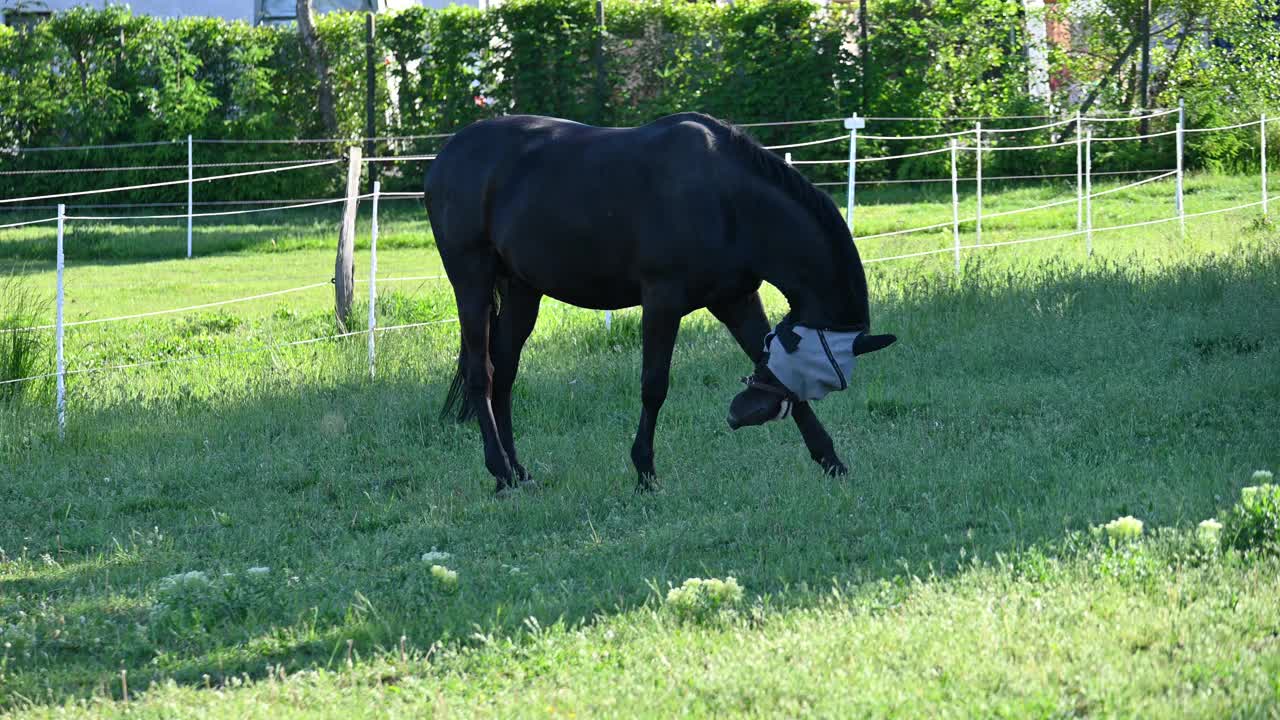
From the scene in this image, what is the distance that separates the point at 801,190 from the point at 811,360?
2.66 ft

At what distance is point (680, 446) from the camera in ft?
24.7

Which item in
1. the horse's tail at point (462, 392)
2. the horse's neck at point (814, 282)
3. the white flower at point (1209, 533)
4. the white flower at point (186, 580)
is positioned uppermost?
the horse's neck at point (814, 282)

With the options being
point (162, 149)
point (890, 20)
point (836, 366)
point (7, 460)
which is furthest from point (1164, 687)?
point (162, 149)

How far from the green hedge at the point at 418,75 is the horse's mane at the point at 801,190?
1375 cm

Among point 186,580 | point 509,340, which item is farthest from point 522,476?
point 186,580

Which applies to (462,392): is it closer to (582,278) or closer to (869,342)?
(582,278)

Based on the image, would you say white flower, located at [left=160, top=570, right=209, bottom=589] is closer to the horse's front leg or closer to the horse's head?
the horse's front leg

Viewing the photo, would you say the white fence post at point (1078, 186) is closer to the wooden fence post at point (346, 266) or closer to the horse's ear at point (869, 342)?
the wooden fence post at point (346, 266)

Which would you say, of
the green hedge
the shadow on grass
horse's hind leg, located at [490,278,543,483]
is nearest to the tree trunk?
the green hedge

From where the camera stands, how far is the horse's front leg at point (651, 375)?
21.6 feet

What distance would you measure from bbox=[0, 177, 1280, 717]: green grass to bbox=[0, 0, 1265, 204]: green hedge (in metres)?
9.43

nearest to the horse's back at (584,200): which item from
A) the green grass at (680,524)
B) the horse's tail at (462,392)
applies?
the horse's tail at (462,392)

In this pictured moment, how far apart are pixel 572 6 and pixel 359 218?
4.64m

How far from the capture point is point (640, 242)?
6.53m
